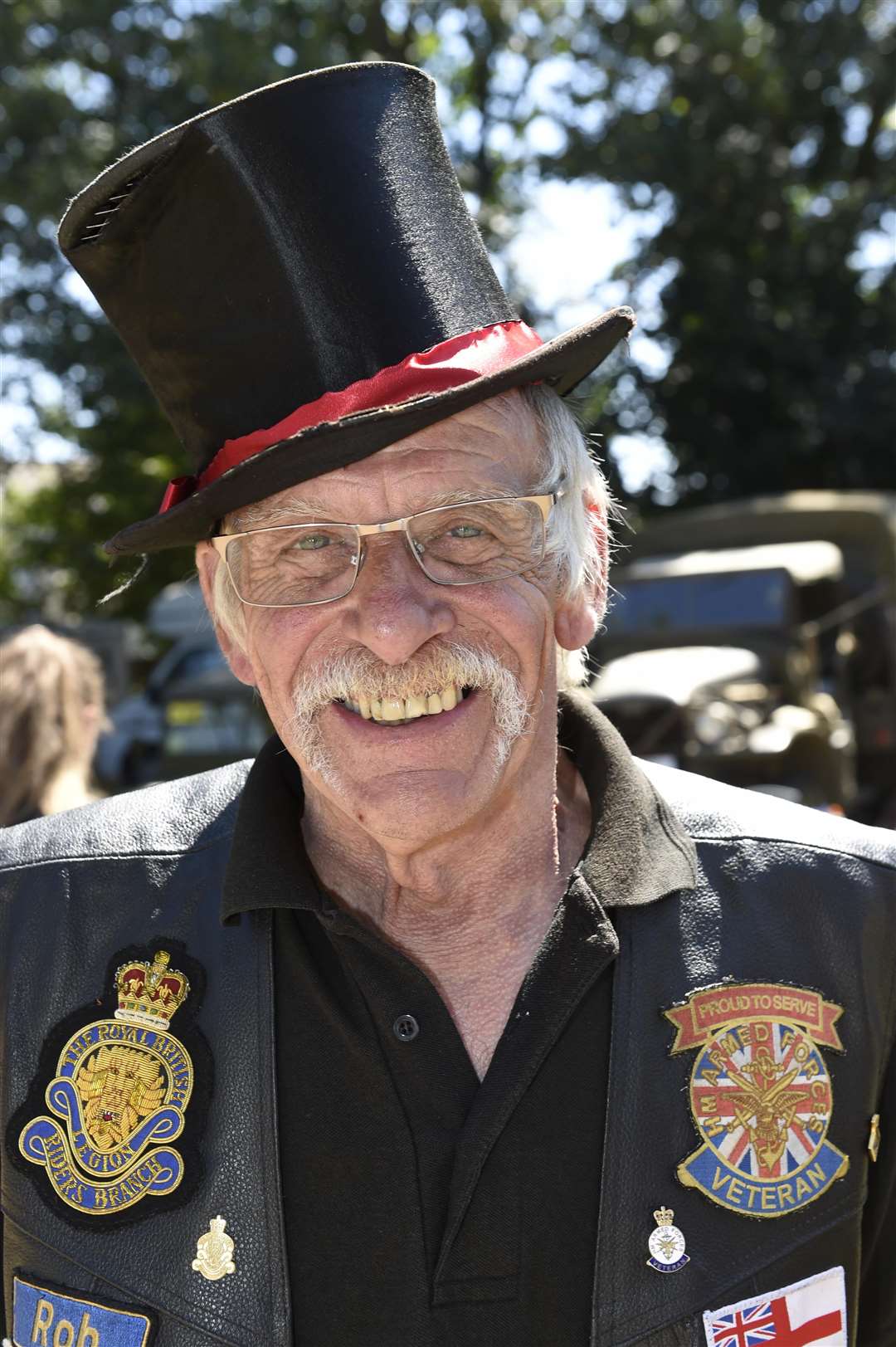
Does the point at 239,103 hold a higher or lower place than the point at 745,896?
higher

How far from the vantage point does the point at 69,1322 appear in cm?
165

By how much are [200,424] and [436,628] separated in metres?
0.44

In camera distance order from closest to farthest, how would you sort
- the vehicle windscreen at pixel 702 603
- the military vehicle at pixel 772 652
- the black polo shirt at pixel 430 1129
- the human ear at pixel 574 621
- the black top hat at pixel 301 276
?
the black polo shirt at pixel 430 1129
the black top hat at pixel 301 276
the human ear at pixel 574 621
the military vehicle at pixel 772 652
the vehicle windscreen at pixel 702 603

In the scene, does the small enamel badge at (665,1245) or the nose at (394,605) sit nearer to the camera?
the small enamel badge at (665,1245)

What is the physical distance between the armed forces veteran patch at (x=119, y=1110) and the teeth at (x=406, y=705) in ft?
1.43

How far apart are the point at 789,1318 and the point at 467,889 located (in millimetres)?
678

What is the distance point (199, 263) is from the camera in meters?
1.78

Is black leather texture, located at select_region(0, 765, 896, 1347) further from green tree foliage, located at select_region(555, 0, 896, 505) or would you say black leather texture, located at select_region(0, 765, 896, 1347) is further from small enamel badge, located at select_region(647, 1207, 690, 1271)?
green tree foliage, located at select_region(555, 0, 896, 505)

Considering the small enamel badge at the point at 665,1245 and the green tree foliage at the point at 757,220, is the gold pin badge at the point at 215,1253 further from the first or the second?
the green tree foliage at the point at 757,220

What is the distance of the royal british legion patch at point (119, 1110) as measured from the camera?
1677 mm

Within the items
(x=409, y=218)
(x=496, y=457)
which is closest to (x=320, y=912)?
(x=496, y=457)

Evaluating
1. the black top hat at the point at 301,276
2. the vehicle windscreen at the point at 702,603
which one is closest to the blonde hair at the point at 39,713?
the black top hat at the point at 301,276

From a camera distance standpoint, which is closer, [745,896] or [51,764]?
[745,896]

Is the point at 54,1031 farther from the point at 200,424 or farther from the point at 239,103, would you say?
the point at 239,103
